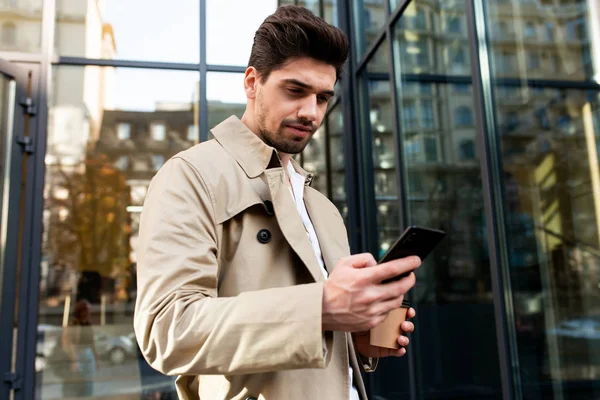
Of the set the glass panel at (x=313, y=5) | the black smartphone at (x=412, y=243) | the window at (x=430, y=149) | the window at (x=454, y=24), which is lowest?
the black smartphone at (x=412, y=243)

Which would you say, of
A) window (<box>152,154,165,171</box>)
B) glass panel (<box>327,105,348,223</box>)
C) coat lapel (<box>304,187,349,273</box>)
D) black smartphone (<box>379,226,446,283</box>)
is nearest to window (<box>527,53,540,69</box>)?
glass panel (<box>327,105,348,223</box>)

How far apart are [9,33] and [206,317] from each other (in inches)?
189

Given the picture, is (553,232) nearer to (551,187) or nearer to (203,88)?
(551,187)

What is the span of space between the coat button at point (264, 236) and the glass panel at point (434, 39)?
8.10ft

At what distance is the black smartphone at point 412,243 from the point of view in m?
0.84

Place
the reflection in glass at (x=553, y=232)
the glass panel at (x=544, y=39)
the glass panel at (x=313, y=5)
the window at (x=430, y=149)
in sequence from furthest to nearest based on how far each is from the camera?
1. the glass panel at (x=313, y=5)
2. the window at (x=430, y=149)
3. the glass panel at (x=544, y=39)
4. the reflection in glass at (x=553, y=232)

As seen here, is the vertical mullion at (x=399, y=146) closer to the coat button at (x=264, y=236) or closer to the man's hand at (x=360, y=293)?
the coat button at (x=264, y=236)

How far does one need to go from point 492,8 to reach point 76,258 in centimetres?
399

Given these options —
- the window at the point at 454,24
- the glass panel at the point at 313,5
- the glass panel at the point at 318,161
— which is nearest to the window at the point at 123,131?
the glass panel at the point at 318,161

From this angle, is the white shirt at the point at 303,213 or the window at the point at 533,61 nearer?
the white shirt at the point at 303,213

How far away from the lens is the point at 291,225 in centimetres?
104

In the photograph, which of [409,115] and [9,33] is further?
[9,33]

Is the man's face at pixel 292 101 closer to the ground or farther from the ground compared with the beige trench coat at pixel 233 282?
farther from the ground

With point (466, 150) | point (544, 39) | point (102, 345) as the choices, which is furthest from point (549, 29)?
point (102, 345)
